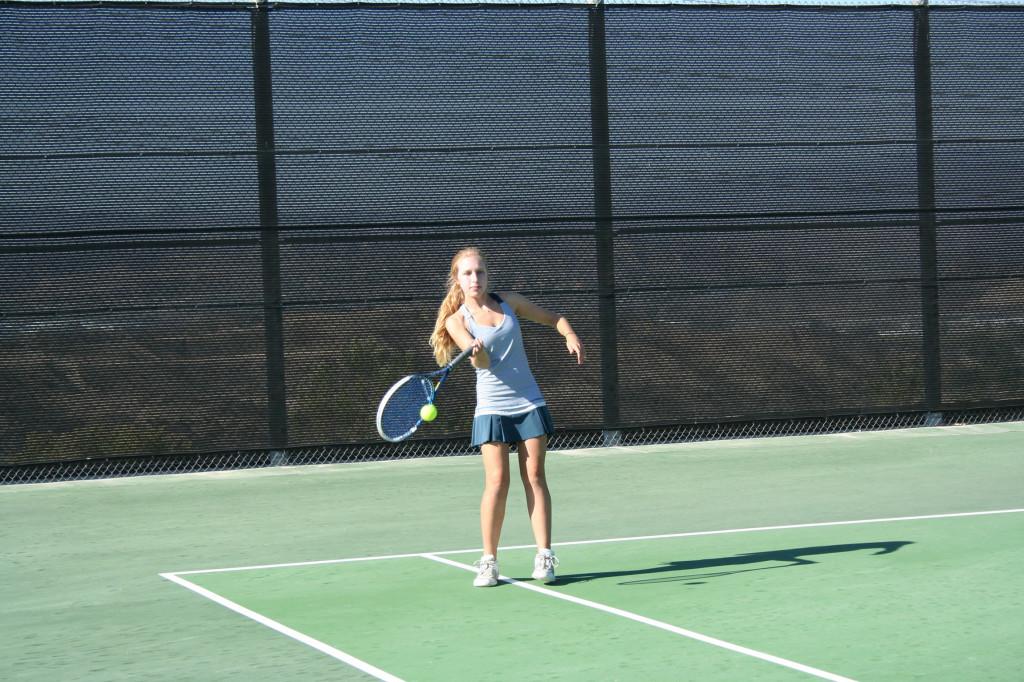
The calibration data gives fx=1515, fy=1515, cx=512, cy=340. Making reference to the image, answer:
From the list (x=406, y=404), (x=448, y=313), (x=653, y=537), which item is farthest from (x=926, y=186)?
(x=406, y=404)

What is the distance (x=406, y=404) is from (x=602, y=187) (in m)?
5.77

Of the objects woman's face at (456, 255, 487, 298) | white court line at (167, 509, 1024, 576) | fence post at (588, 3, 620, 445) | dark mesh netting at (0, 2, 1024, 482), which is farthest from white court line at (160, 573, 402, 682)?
fence post at (588, 3, 620, 445)

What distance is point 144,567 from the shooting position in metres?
7.84

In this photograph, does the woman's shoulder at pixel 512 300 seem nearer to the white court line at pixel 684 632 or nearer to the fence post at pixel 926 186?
the white court line at pixel 684 632

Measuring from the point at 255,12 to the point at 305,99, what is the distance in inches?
30.4

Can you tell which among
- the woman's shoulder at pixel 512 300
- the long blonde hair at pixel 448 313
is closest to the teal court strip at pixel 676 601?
the long blonde hair at pixel 448 313

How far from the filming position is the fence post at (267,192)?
1180 centimetres

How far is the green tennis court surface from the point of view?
556 cm

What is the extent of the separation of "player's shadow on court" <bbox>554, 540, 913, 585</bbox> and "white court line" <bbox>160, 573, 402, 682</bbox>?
1.40m

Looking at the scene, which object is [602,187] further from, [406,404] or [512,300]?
[406,404]

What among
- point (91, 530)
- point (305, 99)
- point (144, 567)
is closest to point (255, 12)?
→ point (305, 99)

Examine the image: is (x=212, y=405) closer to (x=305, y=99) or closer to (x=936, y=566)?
(x=305, y=99)

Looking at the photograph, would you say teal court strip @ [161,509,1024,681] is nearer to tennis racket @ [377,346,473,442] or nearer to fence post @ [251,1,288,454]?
tennis racket @ [377,346,473,442]

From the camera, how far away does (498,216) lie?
12266 mm
